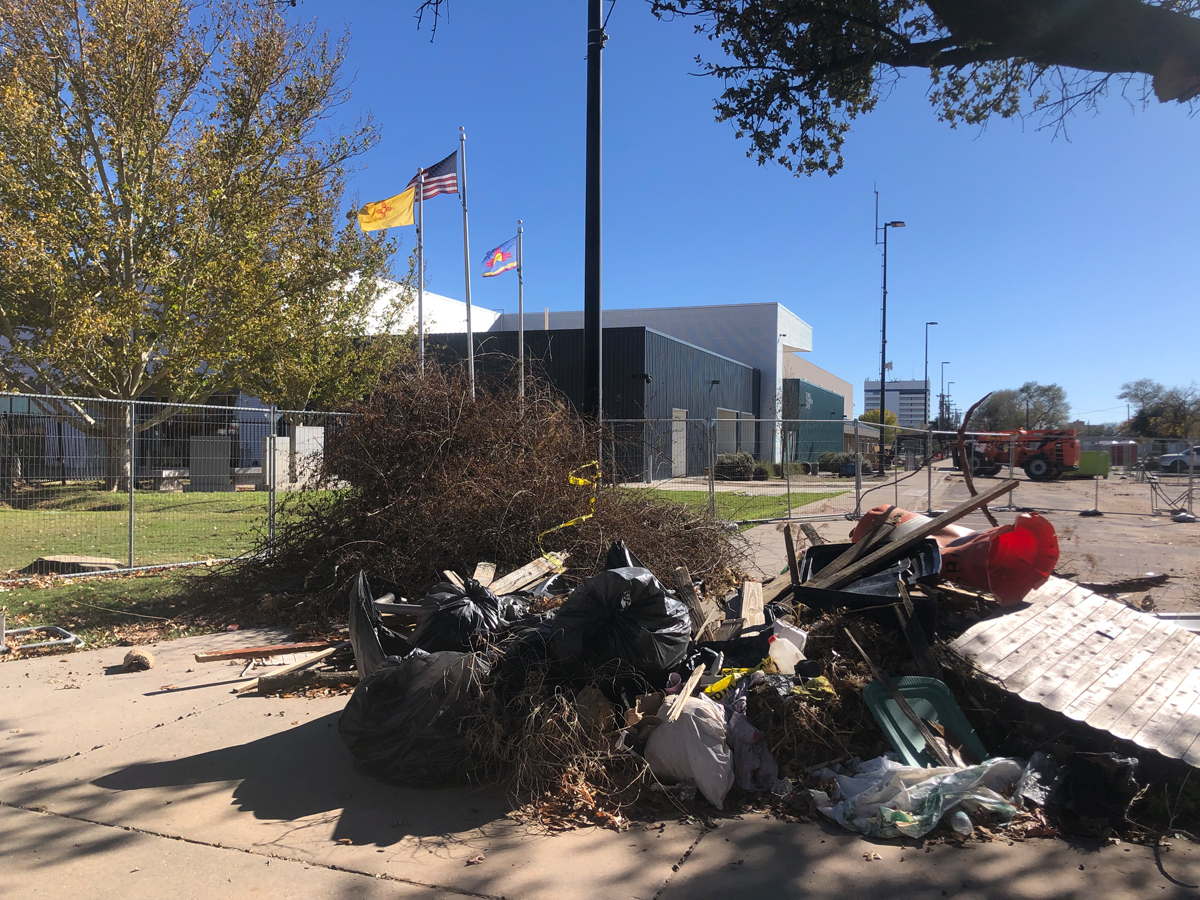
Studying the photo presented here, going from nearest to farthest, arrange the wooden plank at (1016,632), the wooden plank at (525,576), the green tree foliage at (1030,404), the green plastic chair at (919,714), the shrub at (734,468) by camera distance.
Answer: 1. the green plastic chair at (919,714)
2. the wooden plank at (1016,632)
3. the wooden plank at (525,576)
4. the shrub at (734,468)
5. the green tree foliage at (1030,404)

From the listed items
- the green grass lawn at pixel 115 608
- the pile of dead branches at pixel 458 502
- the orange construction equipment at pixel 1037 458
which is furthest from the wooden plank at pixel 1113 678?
the orange construction equipment at pixel 1037 458

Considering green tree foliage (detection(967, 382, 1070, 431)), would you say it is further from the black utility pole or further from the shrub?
the black utility pole

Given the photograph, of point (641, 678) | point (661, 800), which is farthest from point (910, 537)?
point (661, 800)

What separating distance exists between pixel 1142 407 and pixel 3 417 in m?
80.5

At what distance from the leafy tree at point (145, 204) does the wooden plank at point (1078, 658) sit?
18.8 meters

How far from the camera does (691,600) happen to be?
522 cm

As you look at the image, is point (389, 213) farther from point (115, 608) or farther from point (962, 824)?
point (962, 824)

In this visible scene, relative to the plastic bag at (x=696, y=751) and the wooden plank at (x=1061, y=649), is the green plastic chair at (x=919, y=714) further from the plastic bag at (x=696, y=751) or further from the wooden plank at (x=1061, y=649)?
the plastic bag at (x=696, y=751)

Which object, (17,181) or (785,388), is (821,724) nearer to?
(17,181)

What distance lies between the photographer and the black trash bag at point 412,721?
3875mm

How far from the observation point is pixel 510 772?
3928 mm

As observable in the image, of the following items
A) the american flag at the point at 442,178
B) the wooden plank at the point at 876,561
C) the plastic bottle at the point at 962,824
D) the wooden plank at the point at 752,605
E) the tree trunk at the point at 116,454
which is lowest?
the plastic bottle at the point at 962,824

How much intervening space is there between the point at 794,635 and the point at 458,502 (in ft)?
11.3

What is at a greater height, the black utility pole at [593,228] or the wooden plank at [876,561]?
the black utility pole at [593,228]
